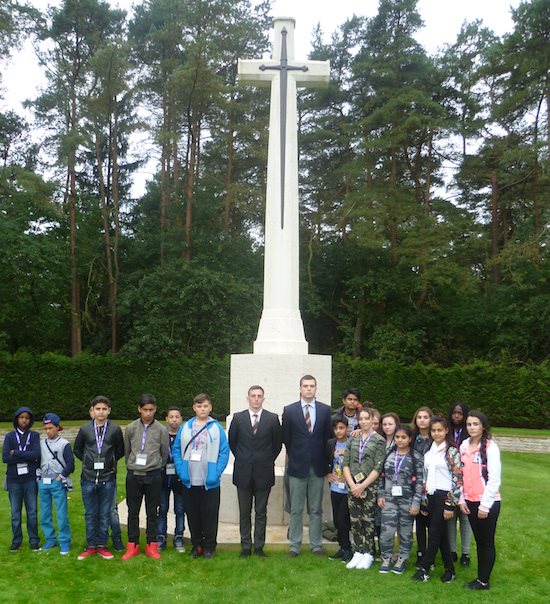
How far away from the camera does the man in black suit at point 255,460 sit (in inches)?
209

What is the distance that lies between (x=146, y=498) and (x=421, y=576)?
251 cm

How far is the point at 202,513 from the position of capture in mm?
5320

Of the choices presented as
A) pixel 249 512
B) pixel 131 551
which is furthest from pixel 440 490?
pixel 131 551

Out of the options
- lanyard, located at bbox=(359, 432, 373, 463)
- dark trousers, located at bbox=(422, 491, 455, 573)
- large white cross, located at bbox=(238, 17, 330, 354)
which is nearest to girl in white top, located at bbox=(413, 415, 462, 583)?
dark trousers, located at bbox=(422, 491, 455, 573)

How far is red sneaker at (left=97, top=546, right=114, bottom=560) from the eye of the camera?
17.5 ft

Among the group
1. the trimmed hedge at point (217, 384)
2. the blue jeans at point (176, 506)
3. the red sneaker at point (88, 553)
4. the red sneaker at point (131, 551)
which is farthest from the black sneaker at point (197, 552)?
the trimmed hedge at point (217, 384)

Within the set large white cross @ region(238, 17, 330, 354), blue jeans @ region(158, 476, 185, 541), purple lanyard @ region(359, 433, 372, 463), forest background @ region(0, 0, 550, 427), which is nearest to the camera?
purple lanyard @ region(359, 433, 372, 463)

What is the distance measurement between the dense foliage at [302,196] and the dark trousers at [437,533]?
55.1 ft

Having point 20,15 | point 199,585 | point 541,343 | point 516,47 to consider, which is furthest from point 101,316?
point 199,585

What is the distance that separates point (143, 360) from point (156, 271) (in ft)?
13.3

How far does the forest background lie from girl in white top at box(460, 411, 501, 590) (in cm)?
1537

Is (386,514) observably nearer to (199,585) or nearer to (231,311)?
(199,585)

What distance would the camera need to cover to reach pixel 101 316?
86.4ft

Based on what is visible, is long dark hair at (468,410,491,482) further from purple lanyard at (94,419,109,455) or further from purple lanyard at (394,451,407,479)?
purple lanyard at (94,419,109,455)
